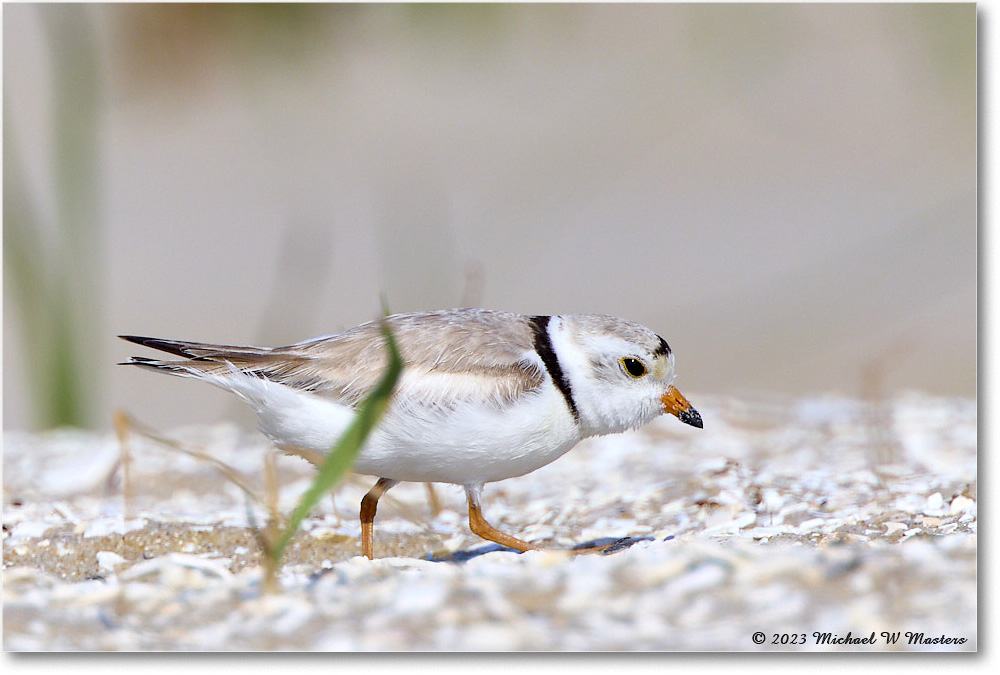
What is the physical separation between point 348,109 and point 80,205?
185 cm

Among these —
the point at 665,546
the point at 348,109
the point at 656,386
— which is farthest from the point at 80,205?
the point at 665,546

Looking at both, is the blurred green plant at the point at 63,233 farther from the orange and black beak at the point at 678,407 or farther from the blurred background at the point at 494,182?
the orange and black beak at the point at 678,407

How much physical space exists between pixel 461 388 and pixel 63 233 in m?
2.38

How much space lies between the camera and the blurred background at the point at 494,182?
4.43 metres

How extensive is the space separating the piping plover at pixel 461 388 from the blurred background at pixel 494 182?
72cm

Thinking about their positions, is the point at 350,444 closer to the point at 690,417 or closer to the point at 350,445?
the point at 350,445

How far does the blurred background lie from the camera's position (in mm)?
4434

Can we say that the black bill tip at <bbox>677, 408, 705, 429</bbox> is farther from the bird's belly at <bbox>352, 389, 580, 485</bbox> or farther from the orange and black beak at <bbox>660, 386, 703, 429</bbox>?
the bird's belly at <bbox>352, 389, 580, 485</bbox>

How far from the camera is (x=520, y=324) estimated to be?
12.2 ft

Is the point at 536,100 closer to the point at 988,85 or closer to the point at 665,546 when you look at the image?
the point at 988,85

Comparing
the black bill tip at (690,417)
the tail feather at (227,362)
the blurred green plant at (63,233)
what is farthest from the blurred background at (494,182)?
the black bill tip at (690,417)

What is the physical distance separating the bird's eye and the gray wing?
1.10 feet

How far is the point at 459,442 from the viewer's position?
3217 millimetres

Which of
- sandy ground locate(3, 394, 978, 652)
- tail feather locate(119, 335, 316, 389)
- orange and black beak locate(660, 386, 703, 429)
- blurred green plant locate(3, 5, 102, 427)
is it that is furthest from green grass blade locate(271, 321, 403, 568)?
blurred green plant locate(3, 5, 102, 427)
